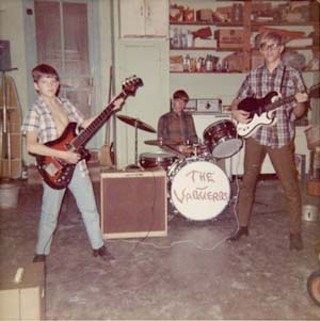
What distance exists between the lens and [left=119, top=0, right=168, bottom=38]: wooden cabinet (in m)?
5.23

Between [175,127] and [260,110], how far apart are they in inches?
69.4

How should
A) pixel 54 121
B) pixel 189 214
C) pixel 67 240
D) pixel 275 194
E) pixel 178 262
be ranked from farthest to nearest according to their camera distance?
pixel 275 194, pixel 189 214, pixel 67 240, pixel 178 262, pixel 54 121

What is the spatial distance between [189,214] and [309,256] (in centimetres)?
110

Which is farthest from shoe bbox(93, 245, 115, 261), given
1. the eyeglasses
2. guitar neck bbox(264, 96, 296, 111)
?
the eyeglasses

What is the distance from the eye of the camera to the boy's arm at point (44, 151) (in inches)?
110

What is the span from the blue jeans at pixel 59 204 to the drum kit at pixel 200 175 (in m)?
0.98

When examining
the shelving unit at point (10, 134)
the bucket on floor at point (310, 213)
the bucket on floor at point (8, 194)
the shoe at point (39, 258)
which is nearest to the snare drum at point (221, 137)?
the bucket on floor at point (310, 213)

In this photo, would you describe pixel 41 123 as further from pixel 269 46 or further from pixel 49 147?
pixel 269 46

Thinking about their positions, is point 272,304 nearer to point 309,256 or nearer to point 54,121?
point 309,256

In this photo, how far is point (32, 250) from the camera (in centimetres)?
345

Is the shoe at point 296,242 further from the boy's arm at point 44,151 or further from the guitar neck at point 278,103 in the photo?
the boy's arm at point 44,151

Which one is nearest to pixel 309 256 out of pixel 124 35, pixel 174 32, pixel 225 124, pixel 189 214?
pixel 189 214

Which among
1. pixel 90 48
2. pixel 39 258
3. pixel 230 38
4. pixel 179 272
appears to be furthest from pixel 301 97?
pixel 90 48

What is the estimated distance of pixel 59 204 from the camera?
302 centimetres
